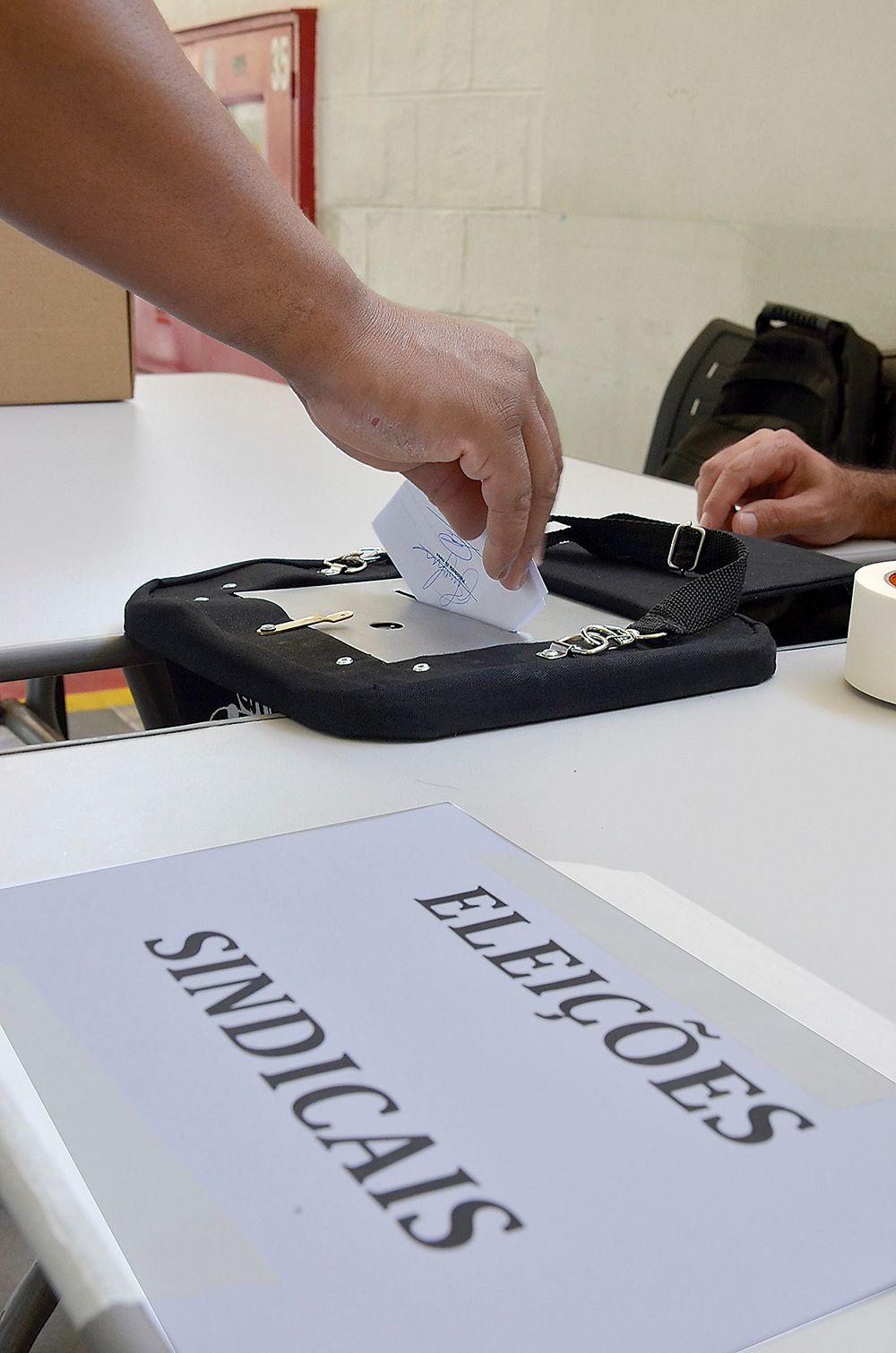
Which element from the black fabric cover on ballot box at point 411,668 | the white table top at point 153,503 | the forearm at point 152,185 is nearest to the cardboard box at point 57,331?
the white table top at point 153,503

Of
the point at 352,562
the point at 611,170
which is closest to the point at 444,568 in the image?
the point at 352,562

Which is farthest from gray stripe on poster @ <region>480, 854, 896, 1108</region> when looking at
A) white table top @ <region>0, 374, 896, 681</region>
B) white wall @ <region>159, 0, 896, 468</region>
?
Result: white wall @ <region>159, 0, 896, 468</region>

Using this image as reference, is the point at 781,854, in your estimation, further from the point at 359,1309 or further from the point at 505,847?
the point at 359,1309

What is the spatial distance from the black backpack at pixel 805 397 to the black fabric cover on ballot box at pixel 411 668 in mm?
1088

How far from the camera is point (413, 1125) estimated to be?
0.37 m

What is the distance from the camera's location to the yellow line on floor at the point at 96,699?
263cm

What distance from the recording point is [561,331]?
2.51m

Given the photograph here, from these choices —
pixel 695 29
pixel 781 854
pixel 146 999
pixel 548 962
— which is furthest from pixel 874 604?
pixel 695 29

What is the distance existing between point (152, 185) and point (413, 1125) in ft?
1.31

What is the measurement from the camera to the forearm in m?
0.53

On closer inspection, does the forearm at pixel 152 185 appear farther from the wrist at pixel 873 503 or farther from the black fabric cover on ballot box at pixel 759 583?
the wrist at pixel 873 503

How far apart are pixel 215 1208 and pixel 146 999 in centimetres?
10

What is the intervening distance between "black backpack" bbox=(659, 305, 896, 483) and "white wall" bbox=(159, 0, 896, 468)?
0.04m
